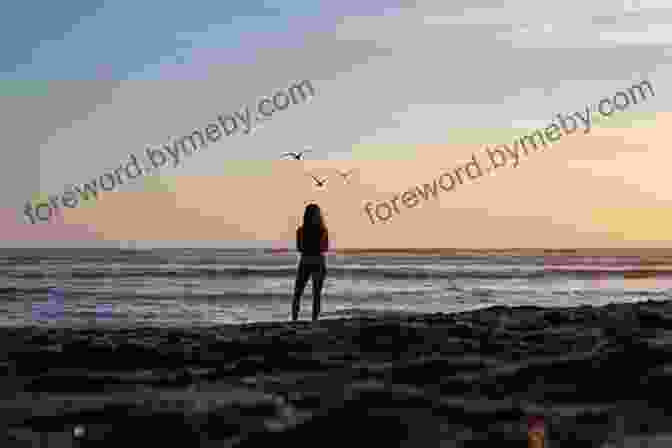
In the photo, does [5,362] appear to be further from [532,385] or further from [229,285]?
[229,285]

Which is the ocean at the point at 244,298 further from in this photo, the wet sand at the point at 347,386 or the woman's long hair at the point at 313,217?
the wet sand at the point at 347,386

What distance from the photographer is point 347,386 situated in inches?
269

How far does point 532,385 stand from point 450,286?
98.5 feet

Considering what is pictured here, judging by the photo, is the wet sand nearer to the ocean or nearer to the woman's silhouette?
the woman's silhouette

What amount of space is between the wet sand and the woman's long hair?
2.53 metres

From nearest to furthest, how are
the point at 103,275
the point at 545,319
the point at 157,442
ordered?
1. the point at 157,442
2. the point at 545,319
3. the point at 103,275

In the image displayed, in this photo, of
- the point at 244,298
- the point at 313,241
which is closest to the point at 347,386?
the point at 313,241

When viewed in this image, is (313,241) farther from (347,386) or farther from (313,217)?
(347,386)

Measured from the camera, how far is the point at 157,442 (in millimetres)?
5090

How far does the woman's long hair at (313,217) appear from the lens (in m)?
14.0

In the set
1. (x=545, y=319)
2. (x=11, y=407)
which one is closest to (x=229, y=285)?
(x=545, y=319)

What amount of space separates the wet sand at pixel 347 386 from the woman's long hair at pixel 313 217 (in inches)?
99.5

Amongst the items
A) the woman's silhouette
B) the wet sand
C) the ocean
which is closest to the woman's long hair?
the woman's silhouette

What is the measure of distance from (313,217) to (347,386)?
733 cm
